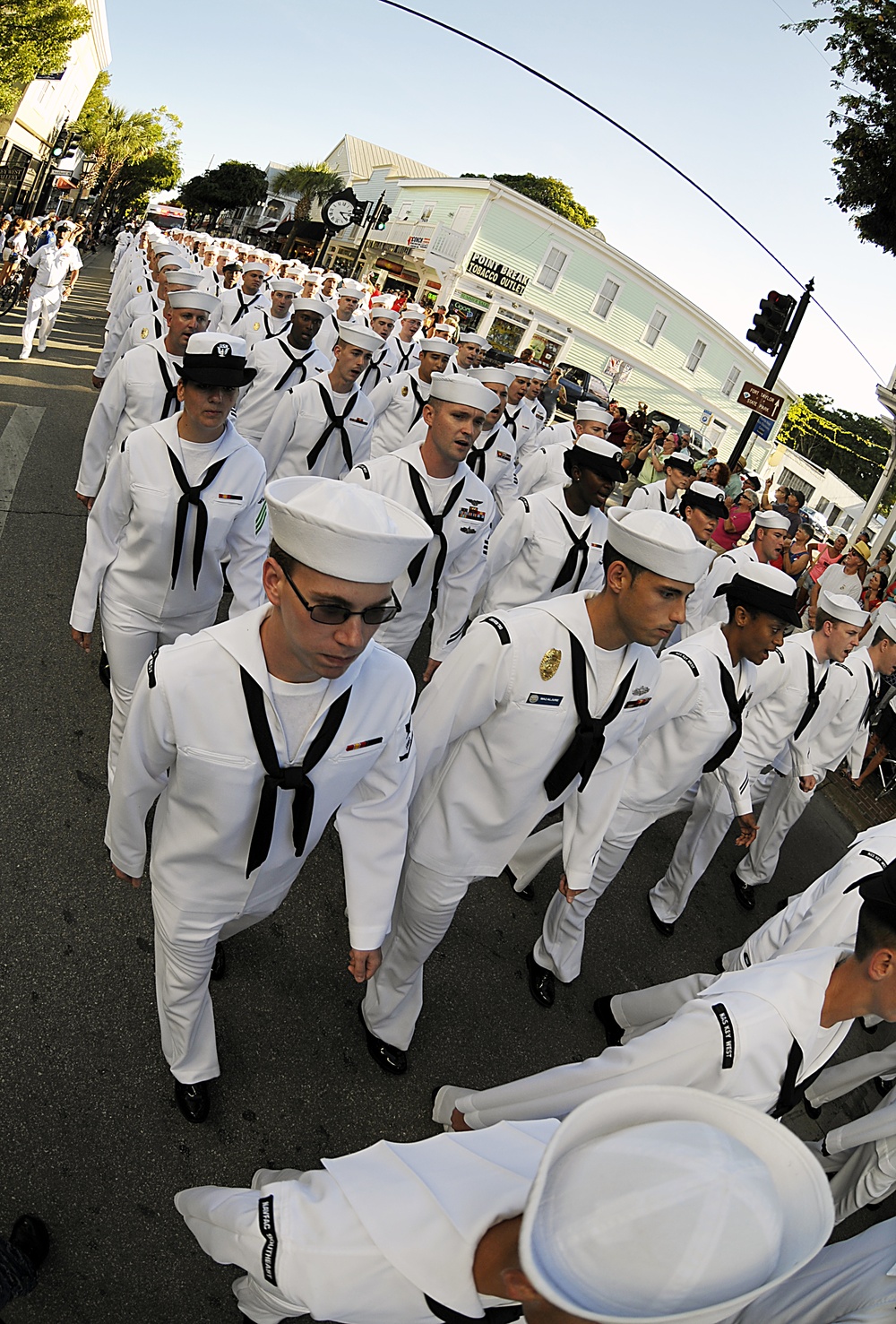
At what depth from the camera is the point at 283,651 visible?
2.88 metres

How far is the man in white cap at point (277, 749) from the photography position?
8.91 feet

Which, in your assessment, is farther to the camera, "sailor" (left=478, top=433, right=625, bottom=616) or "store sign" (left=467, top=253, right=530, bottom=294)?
"store sign" (left=467, top=253, right=530, bottom=294)

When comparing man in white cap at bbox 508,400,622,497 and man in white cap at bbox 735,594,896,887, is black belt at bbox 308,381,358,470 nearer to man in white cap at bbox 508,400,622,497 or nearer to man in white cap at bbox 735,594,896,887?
man in white cap at bbox 508,400,622,497

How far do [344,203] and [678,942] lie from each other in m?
22.8

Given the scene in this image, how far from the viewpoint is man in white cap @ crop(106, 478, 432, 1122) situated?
2.72 m

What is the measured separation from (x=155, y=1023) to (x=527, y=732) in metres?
1.95

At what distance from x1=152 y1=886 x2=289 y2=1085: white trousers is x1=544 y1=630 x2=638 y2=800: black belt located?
49.5 inches

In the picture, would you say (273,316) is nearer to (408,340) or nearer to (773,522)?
(408,340)

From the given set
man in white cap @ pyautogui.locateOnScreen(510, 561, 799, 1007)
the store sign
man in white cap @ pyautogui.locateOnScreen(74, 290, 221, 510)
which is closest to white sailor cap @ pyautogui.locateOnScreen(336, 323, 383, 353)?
man in white cap @ pyautogui.locateOnScreen(74, 290, 221, 510)

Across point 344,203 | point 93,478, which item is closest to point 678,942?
point 93,478

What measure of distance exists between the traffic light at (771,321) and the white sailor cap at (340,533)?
45.0 ft

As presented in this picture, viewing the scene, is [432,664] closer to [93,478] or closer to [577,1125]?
[93,478]

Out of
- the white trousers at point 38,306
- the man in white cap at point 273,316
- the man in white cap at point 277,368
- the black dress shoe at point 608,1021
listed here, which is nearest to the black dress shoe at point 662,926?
the black dress shoe at point 608,1021

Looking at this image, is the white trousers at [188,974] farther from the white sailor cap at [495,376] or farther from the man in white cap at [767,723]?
the white sailor cap at [495,376]
